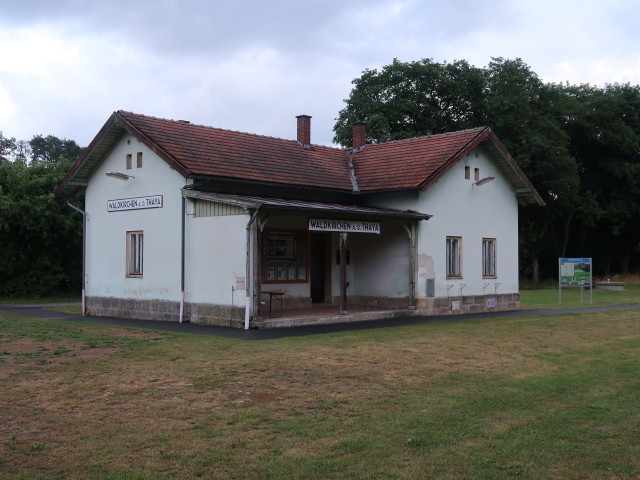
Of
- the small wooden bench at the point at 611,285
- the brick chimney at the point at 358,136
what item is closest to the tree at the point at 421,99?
the small wooden bench at the point at 611,285

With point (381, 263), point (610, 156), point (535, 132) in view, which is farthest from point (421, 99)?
point (381, 263)

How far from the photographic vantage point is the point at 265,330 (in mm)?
15078

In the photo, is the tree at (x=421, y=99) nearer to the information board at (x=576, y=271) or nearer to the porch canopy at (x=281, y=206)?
the information board at (x=576, y=271)

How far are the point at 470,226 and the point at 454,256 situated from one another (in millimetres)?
1155

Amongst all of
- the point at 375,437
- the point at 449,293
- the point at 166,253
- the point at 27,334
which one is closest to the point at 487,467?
the point at 375,437

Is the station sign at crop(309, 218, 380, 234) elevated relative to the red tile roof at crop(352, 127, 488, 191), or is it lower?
lower

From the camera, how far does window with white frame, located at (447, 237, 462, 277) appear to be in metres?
20.6

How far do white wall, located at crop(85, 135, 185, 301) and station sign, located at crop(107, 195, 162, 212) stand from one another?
11 centimetres

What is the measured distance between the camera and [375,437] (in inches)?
247

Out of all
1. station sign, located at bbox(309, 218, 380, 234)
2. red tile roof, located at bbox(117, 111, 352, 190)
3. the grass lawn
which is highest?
red tile roof, located at bbox(117, 111, 352, 190)

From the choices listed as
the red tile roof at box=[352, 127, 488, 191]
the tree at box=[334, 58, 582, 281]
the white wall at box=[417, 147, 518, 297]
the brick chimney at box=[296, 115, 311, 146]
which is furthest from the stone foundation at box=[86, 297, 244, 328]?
the tree at box=[334, 58, 582, 281]

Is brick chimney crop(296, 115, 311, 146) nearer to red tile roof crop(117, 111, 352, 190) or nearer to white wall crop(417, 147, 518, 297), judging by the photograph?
red tile roof crop(117, 111, 352, 190)

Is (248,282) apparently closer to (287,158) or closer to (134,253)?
(134,253)

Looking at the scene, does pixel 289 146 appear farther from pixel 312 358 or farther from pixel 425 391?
pixel 425 391
